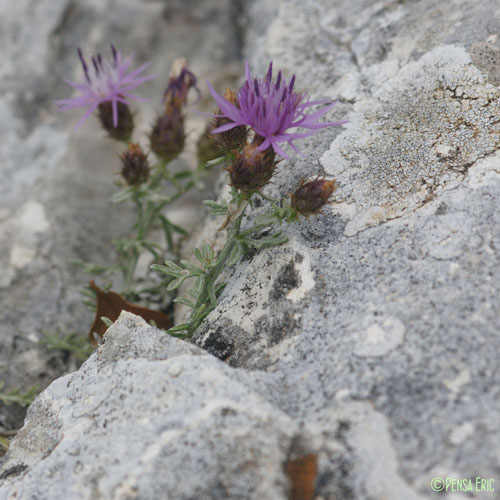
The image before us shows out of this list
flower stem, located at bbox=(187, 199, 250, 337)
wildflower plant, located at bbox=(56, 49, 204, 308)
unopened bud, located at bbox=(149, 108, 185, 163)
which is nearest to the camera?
flower stem, located at bbox=(187, 199, 250, 337)

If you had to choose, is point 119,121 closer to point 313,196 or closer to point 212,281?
point 212,281

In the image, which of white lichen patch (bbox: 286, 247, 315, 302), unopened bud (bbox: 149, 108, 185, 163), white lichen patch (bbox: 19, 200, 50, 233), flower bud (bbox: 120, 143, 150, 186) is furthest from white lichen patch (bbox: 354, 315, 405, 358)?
white lichen patch (bbox: 19, 200, 50, 233)

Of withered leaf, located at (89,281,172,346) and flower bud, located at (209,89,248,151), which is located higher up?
flower bud, located at (209,89,248,151)

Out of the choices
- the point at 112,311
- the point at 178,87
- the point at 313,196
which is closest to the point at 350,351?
the point at 313,196

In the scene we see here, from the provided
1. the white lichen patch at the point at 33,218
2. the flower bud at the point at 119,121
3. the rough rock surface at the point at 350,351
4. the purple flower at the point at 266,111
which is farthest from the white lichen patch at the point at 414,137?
the white lichen patch at the point at 33,218

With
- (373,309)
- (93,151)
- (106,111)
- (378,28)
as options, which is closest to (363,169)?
(373,309)

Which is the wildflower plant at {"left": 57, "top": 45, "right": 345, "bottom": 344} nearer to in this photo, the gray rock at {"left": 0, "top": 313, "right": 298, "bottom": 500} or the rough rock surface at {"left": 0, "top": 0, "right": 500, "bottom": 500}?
the rough rock surface at {"left": 0, "top": 0, "right": 500, "bottom": 500}

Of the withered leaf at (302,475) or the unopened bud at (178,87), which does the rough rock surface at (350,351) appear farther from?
the unopened bud at (178,87)

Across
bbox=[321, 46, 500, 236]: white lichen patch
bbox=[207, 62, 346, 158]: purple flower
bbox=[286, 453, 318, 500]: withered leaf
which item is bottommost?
bbox=[286, 453, 318, 500]: withered leaf
